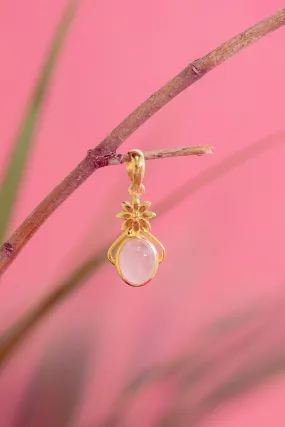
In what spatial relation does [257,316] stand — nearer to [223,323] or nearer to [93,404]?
[223,323]

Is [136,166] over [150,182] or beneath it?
beneath

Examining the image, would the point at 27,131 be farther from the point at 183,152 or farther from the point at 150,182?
the point at 183,152

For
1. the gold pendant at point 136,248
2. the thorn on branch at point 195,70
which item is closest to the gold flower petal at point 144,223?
the gold pendant at point 136,248

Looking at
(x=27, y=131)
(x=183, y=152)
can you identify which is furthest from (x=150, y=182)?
(x=183, y=152)

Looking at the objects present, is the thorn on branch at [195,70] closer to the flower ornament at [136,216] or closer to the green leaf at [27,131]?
the flower ornament at [136,216]

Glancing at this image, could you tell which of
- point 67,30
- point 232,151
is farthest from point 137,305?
point 67,30
